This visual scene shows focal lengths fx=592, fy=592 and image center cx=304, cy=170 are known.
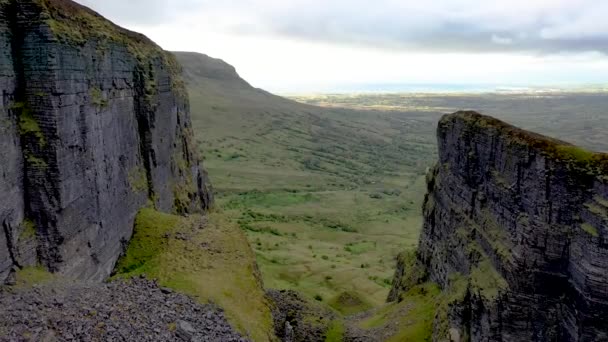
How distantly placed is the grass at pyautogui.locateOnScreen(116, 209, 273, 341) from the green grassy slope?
17608mm

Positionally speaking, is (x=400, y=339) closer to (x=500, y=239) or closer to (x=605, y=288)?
(x=500, y=239)

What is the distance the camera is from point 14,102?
19.2 metres

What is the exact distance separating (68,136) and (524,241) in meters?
16.8

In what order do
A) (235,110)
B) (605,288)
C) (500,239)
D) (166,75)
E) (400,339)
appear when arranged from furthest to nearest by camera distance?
1. (235,110)
2. (166,75)
3. (400,339)
4. (500,239)
5. (605,288)

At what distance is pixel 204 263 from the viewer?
24.4 meters

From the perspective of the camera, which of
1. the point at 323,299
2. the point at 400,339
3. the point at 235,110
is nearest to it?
the point at 400,339

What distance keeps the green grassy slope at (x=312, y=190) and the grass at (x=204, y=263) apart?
1761 centimetres

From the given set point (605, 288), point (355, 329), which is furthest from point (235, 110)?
point (605, 288)

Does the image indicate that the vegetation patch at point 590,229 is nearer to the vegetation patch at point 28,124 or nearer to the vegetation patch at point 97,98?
the vegetation patch at point 28,124

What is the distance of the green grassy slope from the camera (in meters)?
54.4

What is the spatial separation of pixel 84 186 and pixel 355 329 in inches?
629

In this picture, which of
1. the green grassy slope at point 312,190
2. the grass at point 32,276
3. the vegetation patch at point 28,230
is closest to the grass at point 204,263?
the grass at point 32,276

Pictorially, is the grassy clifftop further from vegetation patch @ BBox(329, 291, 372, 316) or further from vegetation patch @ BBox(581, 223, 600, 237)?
vegetation patch @ BBox(329, 291, 372, 316)

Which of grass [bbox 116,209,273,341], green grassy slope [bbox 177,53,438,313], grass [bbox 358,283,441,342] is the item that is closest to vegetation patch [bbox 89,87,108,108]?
grass [bbox 116,209,273,341]
